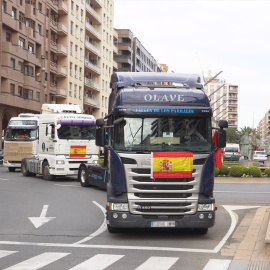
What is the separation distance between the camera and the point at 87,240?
1085 cm

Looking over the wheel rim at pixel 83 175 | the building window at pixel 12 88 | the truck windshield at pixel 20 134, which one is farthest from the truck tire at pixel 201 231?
the building window at pixel 12 88

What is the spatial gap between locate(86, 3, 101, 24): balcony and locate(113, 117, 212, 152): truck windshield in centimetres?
7752

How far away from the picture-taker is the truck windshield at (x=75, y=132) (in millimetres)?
25625

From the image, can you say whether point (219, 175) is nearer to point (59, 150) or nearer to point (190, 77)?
point (59, 150)

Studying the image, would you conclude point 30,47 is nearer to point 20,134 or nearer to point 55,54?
point 55,54

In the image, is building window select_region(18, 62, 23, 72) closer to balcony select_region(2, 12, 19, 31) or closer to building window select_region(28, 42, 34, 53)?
building window select_region(28, 42, 34, 53)

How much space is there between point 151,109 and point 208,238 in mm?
2838

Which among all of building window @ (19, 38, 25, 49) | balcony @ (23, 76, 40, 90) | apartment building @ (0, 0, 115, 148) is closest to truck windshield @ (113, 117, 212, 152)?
apartment building @ (0, 0, 115, 148)

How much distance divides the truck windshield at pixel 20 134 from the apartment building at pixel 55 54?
47.0 feet

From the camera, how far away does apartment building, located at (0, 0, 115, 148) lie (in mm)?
56781

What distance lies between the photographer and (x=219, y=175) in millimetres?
32312

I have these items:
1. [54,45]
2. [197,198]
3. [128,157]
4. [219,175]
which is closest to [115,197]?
[128,157]

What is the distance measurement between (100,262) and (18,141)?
28053mm

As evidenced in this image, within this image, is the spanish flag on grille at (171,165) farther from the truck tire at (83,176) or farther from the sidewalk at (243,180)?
the sidewalk at (243,180)
